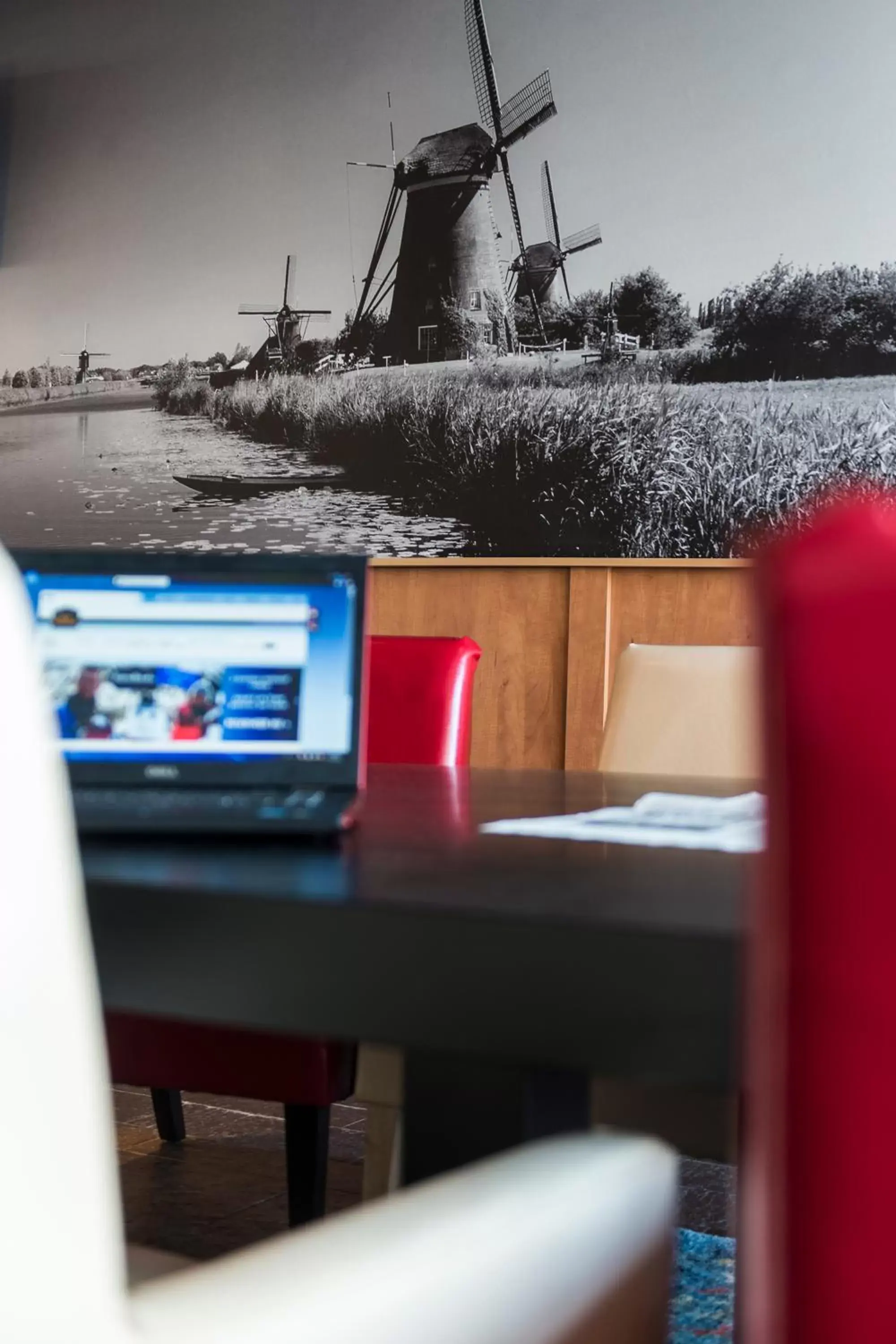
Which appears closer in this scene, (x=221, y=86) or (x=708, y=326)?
(x=708, y=326)

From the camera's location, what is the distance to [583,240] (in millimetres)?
3664

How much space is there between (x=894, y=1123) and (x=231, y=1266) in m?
0.34

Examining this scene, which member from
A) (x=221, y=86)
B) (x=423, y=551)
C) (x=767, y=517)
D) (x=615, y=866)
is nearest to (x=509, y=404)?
(x=423, y=551)

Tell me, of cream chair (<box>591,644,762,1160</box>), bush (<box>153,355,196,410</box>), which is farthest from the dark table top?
bush (<box>153,355,196,410</box>)

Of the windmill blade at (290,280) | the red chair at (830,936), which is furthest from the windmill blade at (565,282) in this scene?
the red chair at (830,936)

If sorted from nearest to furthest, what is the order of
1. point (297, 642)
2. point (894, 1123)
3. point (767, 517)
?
point (894, 1123) < point (297, 642) < point (767, 517)

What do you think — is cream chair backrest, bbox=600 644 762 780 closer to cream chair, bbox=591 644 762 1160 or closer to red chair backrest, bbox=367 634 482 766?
cream chair, bbox=591 644 762 1160

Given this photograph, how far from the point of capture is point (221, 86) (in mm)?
4051

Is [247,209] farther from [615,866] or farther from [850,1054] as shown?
[850,1054]

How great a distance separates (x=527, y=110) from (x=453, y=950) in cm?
353

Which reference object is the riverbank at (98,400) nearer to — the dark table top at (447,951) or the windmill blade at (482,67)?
the windmill blade at (482,67)

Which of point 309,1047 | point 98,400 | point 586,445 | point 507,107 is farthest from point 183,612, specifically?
point 98,400

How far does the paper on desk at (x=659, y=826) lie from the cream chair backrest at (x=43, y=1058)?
514 millimetres

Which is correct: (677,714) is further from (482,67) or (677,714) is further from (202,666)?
(482,67)
